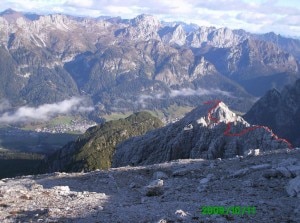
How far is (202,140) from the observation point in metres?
80.1

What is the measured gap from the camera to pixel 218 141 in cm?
7706

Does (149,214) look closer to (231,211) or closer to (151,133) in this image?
(231,211)

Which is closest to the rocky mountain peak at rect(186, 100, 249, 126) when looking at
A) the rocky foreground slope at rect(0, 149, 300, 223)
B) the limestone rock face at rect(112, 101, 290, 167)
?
the limestone rock face at rect(112, 101, 290, 167)

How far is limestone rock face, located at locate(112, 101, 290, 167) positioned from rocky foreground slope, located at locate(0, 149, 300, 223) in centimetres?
2465

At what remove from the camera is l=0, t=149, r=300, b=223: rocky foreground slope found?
29750mm

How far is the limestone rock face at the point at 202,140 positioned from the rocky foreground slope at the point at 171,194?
2465 centimetres

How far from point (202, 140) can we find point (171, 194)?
1737 inches

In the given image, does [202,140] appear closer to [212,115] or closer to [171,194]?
[212,115]

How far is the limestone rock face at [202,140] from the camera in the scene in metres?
74.7

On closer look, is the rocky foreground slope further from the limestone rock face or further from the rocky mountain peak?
the rocky mountain peak

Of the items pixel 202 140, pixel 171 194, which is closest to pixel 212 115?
pixel 202 140

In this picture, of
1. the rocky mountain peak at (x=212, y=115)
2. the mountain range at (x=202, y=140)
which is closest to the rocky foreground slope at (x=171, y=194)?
the mountain range at (x=202, y=140)

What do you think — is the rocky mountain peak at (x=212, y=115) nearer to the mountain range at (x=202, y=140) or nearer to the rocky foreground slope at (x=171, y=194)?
the mountain range at (x=202, y=140)

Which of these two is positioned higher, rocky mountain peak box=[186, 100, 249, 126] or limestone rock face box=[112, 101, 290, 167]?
rocky mountain peak box=[186, 100, 249, 126]
